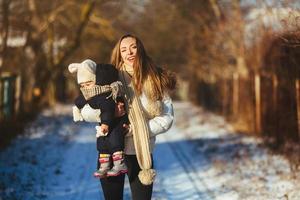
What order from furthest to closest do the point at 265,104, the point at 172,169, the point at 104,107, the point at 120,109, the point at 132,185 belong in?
the point at 265,104 → the point at 172,169 → the point at 132,185 → the point at 120,109 → the point at 104,107

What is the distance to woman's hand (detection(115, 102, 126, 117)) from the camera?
4309 mm

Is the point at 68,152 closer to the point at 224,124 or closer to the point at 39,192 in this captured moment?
the point at 39,192

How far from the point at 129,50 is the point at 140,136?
666mm

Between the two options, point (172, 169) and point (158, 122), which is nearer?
point (158, 122)

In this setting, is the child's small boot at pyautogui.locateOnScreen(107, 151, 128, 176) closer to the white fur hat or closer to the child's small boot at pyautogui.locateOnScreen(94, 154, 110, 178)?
the child's small boot at pyautogui.locateOnScreen(94, 154, 110, 178)

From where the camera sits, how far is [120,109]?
14.2 ft

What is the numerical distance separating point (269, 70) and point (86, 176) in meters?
6.81

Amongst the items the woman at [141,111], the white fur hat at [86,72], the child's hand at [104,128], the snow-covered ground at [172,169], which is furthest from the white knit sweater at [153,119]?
the snow-covered ground at [172,169]

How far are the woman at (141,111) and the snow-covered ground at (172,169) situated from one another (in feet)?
12.0

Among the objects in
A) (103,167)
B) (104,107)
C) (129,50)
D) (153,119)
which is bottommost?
(103,167)

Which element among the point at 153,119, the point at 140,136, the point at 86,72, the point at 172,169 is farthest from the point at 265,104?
the point at 86,72

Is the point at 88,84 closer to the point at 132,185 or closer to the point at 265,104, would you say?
the point at 132,185

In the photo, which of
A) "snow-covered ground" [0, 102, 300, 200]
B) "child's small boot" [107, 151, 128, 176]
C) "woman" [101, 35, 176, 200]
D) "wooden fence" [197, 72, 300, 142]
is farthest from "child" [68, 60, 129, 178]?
"wooden fence" [197, 72, 300, 142]

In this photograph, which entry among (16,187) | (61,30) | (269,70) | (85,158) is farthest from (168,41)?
(16,187)
